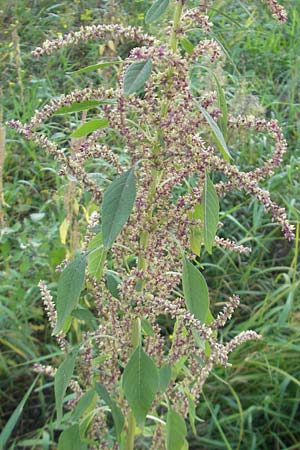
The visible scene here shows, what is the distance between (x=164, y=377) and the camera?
3.94 ft

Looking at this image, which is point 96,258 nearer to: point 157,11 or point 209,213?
point 209,213

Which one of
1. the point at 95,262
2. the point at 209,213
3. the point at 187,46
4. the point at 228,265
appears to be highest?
the point at 187,46

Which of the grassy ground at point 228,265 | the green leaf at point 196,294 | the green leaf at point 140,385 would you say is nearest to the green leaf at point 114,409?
the green leaf at point 140,385

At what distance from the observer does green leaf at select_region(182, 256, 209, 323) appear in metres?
1.05

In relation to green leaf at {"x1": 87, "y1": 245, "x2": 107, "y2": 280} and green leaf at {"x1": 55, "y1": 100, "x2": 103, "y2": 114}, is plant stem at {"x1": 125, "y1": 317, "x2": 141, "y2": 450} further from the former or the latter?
green leaf at {"x1": 55, "y1": 100, "x2": 103, "y2": 114}

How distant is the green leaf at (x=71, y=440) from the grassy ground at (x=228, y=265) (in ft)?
2.10

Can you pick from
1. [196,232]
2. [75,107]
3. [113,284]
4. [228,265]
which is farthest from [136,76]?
[228,265]

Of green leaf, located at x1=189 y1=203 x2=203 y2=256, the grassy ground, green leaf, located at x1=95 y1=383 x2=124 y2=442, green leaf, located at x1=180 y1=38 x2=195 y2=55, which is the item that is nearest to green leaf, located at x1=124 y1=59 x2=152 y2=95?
green leaf, located at x1=180 y1=38 x2=195 y2=55

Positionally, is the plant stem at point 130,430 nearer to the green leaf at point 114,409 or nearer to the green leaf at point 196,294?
the green leaf at point 114,409

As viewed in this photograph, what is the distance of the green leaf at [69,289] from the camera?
1067 mm

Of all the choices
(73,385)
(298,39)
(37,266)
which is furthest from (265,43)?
(73,385)

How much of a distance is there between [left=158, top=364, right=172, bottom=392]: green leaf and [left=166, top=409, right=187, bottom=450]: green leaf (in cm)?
6

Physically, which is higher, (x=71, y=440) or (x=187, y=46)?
(x=187, y=46)

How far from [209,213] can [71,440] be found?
46cm
